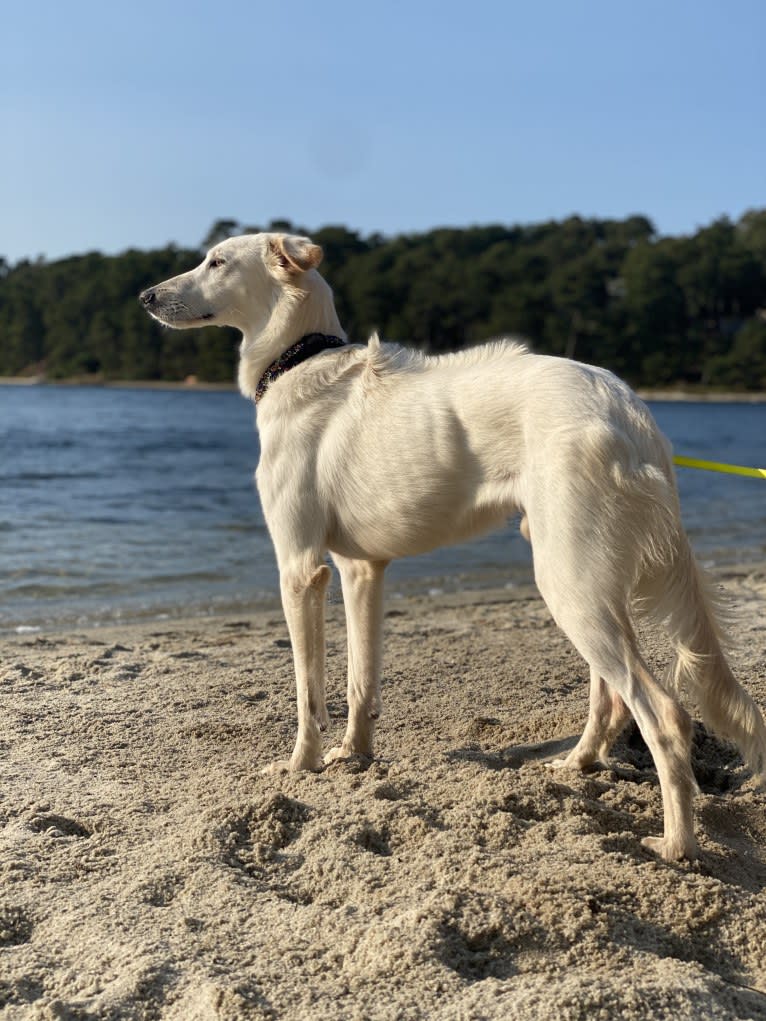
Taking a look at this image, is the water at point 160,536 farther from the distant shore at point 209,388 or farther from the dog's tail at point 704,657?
the distant shore at point 209,388

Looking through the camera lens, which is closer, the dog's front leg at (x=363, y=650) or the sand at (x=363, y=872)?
the sand at (x=363, y=872)

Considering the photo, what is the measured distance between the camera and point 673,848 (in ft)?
11.3

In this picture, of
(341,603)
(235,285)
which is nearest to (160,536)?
(341,603)

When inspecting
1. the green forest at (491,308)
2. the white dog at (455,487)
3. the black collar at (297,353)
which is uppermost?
the green forest at (491,308)

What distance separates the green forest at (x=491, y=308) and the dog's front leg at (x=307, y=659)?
257ft

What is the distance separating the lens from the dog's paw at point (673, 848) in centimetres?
343

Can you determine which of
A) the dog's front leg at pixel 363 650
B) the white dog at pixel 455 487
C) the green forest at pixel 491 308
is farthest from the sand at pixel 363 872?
the green forest at pixel 491 308

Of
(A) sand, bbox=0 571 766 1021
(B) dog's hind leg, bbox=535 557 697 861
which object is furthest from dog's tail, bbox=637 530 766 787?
(A) sand, bbox=0 571 766 1021

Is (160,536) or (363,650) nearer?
(363,650)

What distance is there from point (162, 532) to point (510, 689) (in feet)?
28.1

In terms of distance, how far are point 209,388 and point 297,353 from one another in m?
84.1

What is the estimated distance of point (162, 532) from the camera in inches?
526

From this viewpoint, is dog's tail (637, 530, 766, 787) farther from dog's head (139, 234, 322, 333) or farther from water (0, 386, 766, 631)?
water (0, 386, 766, 631)

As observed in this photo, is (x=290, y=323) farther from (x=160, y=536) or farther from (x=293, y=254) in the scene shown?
(x=160, y=536)
